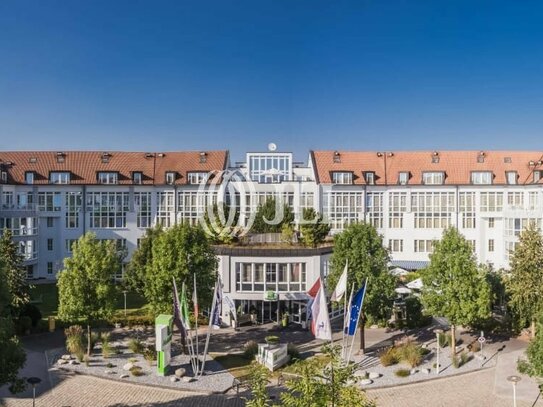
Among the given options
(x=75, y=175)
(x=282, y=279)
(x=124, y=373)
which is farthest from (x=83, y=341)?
(x=75, y=175)

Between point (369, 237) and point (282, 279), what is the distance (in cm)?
792

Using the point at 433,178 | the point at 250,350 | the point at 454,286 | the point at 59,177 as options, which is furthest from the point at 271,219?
the point at 59,177

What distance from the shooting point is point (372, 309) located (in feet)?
91.8

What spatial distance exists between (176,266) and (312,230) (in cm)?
1044

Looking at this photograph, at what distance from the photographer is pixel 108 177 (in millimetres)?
54938

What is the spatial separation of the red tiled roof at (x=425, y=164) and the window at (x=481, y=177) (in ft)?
1.52

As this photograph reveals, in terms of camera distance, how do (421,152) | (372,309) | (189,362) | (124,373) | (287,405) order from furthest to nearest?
(421,152) → (372,309) → (189,362) → (124,373) → (287,405)

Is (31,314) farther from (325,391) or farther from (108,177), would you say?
(325,391)

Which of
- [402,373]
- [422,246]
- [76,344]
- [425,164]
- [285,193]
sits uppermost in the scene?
[425,164]

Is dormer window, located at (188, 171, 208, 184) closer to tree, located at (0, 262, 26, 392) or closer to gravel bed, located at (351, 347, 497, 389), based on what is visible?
gravel bed, located at (351, 347, 497, 389)

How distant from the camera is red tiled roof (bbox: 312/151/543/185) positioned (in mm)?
54219

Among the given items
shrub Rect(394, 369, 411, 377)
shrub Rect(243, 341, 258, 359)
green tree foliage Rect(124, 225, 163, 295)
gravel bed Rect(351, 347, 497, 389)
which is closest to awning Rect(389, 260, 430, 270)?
gravel bed Rect(351, 347, 497, 389)

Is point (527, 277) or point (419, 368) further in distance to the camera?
point (527, 277)

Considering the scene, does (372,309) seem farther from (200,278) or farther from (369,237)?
(200,278)
